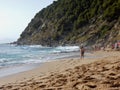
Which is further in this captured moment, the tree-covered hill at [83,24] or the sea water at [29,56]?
the tree-covered hill at [83,24]

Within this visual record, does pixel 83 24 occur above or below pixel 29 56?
above

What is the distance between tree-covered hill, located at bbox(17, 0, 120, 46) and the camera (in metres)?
63.2

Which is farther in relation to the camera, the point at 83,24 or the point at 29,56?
the point at 83,24

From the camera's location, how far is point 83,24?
260 feet

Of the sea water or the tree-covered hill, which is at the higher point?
the tree-covered hill

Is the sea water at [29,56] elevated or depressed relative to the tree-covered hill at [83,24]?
depressed

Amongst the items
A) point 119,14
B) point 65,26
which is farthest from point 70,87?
point 65,26

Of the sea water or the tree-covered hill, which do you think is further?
the tree-covered hill

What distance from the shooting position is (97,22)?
71.6 meters

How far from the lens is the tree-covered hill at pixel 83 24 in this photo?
63.2 meters

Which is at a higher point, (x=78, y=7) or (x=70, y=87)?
(x=78, y=7)

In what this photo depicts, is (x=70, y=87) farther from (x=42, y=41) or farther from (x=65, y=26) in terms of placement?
(x=42, y=41)

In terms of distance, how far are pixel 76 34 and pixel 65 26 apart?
1274 centimetres

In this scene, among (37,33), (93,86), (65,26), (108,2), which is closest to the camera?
(93,86)
